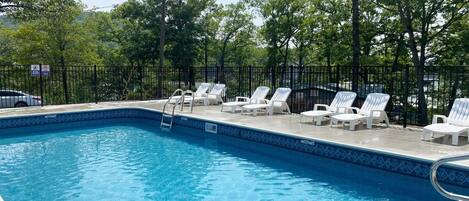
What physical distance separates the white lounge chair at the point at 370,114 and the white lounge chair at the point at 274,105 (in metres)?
2.08

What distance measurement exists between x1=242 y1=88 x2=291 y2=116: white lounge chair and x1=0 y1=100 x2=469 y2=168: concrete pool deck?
267mm

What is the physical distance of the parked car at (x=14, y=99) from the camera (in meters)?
15.5

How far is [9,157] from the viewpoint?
7.62 m

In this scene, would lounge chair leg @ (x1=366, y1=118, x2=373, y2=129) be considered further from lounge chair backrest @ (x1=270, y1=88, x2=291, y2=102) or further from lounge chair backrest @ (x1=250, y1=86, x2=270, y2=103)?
lounge chair backrest @ (x1=250, y1=86, x2=270, y2=103)

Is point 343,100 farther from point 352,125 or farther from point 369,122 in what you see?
point 352,125

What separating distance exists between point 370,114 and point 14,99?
46.2 feet

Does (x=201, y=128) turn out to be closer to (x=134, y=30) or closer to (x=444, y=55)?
(x=444, y=55)

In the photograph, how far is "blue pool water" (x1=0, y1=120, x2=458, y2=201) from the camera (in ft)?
18.1

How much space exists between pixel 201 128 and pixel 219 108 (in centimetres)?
221

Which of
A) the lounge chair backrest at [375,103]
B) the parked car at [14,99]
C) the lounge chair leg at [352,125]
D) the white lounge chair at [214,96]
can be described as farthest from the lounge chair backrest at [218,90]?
the parked car at [14,99]

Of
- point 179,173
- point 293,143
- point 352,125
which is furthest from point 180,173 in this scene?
point 352,125

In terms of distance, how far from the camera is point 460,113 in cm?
680

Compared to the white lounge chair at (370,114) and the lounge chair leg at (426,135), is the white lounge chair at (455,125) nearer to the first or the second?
the lounge chair leg at (426,135)

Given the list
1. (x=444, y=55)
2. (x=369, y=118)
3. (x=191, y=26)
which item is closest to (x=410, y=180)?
(x=369, y=118)
